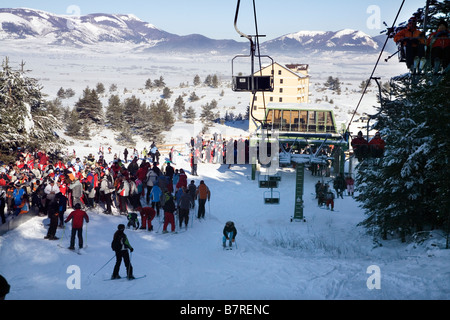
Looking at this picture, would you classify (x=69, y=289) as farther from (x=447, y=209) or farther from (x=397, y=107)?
(x=397, y=107)

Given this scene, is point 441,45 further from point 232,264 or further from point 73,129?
point 73,129

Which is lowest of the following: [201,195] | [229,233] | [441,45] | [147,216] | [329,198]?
[329,198]

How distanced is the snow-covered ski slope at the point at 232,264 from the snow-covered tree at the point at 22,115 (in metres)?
12.0

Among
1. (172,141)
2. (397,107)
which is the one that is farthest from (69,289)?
(172,141)

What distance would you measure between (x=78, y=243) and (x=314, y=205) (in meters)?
11.2

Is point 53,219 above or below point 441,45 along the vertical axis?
below

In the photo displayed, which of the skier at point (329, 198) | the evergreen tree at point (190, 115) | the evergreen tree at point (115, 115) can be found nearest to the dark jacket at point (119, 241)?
the skier at point (329, 198)

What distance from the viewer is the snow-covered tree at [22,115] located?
78.6 ft

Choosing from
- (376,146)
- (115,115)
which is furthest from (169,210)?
(115,115)

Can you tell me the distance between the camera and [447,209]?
11.3m

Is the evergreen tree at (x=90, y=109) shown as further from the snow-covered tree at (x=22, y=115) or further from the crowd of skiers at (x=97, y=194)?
the crowd of skiers at (x=97, y=194)

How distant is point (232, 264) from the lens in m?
11.0

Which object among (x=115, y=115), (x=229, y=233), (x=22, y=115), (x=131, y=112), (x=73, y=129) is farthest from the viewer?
(x=131, y=112)

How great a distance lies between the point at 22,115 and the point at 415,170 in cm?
2135
